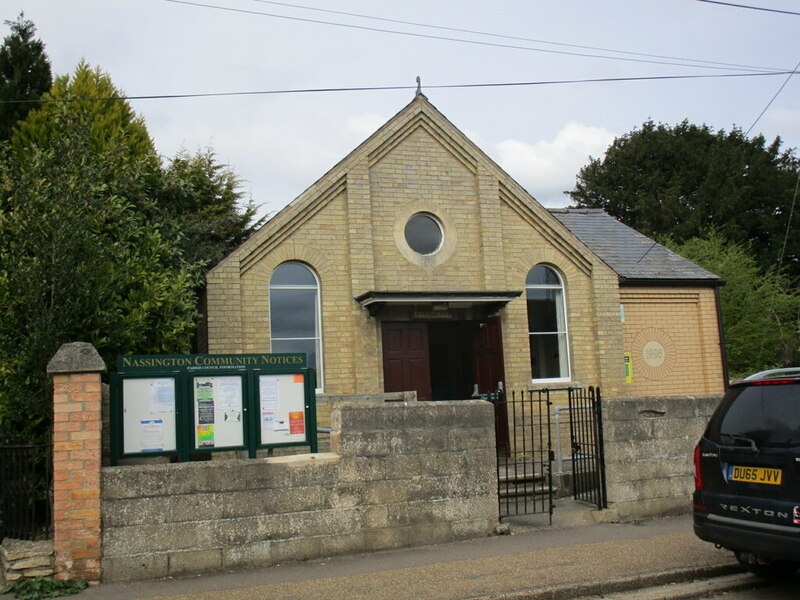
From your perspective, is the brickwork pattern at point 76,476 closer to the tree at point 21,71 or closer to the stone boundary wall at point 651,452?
the stone boundary wall at point 651,452

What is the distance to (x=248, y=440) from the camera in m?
8.23

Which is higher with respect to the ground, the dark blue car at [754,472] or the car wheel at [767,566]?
the dark blue car at [754,472]

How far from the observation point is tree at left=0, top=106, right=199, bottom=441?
8125mm

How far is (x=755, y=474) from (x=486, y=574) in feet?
8.27

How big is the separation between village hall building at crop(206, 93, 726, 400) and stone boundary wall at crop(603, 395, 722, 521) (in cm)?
420

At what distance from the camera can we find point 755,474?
6.26 metres

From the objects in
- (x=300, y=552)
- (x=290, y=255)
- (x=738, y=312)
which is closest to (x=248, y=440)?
(x=300, y=552)

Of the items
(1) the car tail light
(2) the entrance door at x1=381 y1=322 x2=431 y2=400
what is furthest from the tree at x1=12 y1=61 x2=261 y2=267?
(1) the car tail light

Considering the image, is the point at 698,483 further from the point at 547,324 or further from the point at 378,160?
the point at 378,160

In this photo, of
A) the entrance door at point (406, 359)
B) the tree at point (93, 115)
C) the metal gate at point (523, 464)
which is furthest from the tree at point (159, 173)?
the metal gate at point (523, 464)

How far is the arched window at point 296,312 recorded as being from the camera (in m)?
13.0

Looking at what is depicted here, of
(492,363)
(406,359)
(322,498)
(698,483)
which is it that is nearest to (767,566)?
(698,483)

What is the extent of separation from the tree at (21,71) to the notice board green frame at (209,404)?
14.0 meters

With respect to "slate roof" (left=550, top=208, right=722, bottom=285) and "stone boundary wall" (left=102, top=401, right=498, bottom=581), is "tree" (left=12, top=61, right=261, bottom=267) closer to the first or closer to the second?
"stone boundary wall" (left=102, top=401, right=498, bottom=581)
